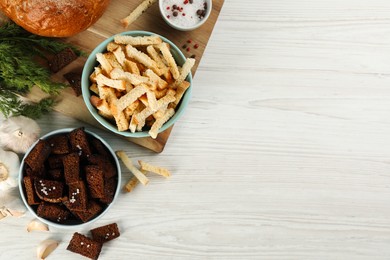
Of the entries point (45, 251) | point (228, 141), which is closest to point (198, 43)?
point (228, 141)

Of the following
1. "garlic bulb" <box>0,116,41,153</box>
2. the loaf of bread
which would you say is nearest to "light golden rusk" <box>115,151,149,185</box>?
"garlic bulb" <box>0,116,41,153</box>

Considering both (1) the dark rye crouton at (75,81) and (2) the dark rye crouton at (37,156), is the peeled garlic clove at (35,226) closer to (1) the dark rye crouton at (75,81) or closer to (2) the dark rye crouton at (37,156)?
(2) the dark rye crouton at (37,156)

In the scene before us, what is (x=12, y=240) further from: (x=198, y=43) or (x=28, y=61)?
(x=198, y=43)

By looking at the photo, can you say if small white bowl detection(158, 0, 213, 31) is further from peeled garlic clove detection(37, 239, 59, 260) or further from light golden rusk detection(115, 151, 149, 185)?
peeled garlic clove detection(37, 239, 59, 260)

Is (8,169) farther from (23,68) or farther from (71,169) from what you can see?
(23,68)

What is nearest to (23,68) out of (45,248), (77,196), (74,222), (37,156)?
(37,156)

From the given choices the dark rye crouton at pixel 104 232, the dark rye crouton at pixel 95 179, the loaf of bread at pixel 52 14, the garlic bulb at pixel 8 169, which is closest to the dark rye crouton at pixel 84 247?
the dark rye crouton at pixel 104 232
